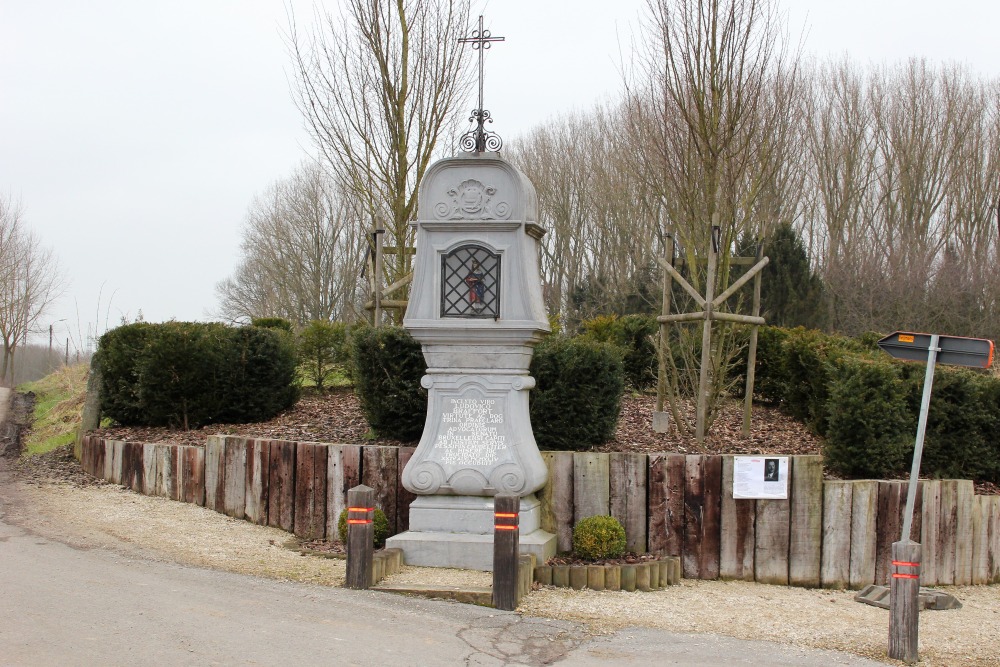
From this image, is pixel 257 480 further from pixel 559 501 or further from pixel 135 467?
pixel 559 501

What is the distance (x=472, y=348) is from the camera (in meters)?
9.02

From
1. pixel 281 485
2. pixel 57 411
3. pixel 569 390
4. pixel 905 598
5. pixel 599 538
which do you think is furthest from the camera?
pixel 57 411

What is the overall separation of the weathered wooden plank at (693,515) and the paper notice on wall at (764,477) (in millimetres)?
387

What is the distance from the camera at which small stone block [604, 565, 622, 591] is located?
27.7ft

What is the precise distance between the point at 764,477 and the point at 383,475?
12.5 ft

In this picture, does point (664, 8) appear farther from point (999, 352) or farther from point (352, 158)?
point (999, 352)

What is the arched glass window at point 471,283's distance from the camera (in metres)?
9.01

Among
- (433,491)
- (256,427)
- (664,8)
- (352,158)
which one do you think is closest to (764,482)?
(433,491)

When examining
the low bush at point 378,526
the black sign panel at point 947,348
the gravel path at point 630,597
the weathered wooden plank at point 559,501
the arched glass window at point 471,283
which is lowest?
the gravel path at point 630,597

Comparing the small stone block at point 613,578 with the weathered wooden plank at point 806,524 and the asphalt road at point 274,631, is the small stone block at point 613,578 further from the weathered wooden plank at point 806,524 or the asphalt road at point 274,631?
the weathered wooden plank at point 806,524

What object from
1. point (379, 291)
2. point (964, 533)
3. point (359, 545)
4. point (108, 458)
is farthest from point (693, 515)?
point (108, 458)

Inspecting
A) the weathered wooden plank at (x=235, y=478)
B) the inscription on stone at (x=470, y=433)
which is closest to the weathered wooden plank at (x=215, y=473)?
the weathered wooden plank at (x=235, y=478)

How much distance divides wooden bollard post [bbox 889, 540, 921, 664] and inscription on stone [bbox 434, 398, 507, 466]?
3.59 metres

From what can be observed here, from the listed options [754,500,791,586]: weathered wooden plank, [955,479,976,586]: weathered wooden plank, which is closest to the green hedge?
[754,500,791,586]: weathered wooden plank
